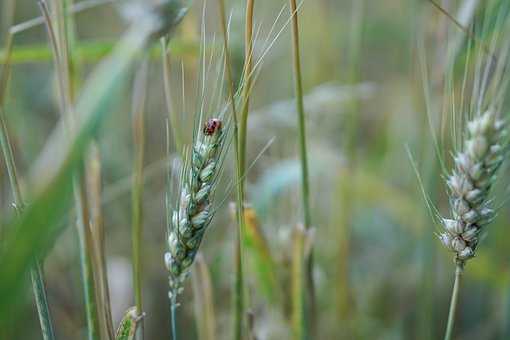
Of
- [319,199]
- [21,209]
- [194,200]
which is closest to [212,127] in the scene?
[194,200]

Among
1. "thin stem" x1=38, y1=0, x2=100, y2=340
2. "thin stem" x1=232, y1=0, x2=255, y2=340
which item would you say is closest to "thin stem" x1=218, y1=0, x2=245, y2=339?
"thin stem" x1=232, y1=0, x2=255, y2=340

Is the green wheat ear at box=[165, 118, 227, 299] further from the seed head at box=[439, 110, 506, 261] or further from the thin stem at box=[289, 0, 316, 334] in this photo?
the seed head at box=[439, 110, 506, 261]

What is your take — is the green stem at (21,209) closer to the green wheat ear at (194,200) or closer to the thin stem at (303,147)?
the green wheat ear at (194,200)

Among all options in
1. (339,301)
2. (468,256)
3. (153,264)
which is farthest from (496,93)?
(153,264)

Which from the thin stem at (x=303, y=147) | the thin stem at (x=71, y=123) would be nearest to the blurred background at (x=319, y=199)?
the thin stem at (x=303, y=147)

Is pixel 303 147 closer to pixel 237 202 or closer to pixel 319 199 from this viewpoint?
pixel 237 202

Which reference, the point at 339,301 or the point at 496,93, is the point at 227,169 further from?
the point at 496,93
